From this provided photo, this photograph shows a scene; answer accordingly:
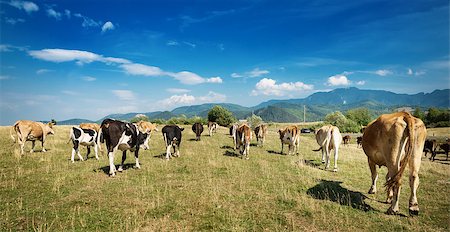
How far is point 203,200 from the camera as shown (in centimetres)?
810

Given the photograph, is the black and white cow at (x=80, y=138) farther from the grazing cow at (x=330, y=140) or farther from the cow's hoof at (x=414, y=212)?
the cow's hoof at (x=414, y=212)

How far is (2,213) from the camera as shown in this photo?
692 centimetres

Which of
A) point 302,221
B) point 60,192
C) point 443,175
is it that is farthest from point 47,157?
point 443,175

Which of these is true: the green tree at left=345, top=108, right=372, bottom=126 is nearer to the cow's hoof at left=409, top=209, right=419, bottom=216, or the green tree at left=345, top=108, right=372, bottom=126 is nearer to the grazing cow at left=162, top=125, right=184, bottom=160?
the grazing cow at left=162, top=125, right=184, bottom=160

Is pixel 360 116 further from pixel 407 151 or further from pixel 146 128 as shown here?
pixel 407 151

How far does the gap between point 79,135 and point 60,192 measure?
7.24 metres

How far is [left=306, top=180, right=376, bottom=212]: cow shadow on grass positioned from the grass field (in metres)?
0.03

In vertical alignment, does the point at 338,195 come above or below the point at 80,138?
below

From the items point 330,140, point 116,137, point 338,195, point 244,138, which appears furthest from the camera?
point 244,138

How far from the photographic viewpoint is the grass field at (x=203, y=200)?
21.2 ft

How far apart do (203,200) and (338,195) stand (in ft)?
15.6

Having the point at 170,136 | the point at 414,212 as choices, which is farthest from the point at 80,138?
the point at 414,212

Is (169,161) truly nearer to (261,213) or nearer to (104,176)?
(104,176)

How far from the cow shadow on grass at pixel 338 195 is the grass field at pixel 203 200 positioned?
0.11 feet
